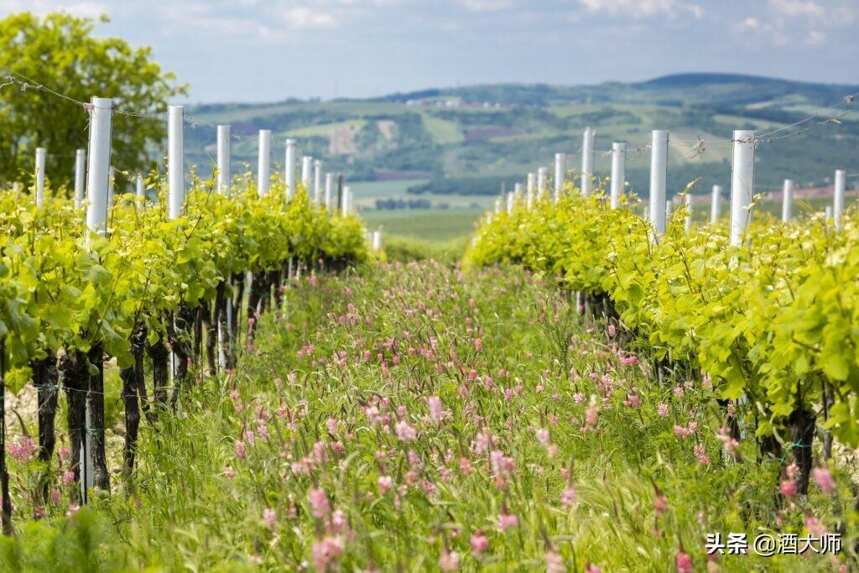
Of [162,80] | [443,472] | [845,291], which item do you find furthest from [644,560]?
[162,80]

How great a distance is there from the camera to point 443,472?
4.49 m

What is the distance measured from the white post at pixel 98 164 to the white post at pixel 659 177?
4552 mm

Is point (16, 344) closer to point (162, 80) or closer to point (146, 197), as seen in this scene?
point (146, 197)

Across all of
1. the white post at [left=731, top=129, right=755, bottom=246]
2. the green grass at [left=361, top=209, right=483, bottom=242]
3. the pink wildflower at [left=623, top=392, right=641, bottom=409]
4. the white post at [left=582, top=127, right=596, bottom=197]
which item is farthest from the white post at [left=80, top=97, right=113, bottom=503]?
the green grass at [left=361, top=209, right=483, bottom=242]

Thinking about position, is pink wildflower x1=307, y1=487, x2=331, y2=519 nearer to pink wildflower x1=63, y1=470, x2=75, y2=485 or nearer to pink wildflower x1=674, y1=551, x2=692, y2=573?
pink wildflower x1=674, y1=551, x2=692, y2=573

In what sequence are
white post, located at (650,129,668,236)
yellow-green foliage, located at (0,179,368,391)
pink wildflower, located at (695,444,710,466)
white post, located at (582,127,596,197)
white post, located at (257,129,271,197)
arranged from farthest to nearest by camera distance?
1. white post, located at (582,127,596,197)
2. white post, located at (257,129,271,197)
3. white post, located at (650,129,668,236)
4. yellow-green foliage, located at (0,179,368,391)
5. pink wildflower, located at (695,444,710,466)

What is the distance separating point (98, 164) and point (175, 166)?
2375 mm

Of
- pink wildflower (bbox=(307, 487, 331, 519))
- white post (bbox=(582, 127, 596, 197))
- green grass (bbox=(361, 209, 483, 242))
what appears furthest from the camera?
green grass (bbox=(361, 209, 483, 242))

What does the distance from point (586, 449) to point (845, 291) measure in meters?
2.10

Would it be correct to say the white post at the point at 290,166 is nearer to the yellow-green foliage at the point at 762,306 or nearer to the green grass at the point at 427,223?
the yellow-green foliage at the point at 762,306

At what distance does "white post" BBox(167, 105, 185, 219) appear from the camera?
31.0ft

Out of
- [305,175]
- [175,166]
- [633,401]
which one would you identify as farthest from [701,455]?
[305,175]

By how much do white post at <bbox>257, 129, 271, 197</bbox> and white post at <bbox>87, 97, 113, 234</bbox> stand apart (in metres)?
7.48

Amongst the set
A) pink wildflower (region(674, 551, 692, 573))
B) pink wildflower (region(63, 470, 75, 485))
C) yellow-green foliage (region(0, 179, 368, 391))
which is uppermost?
yellow-green foliage (region(0, 179, 368, 391))
